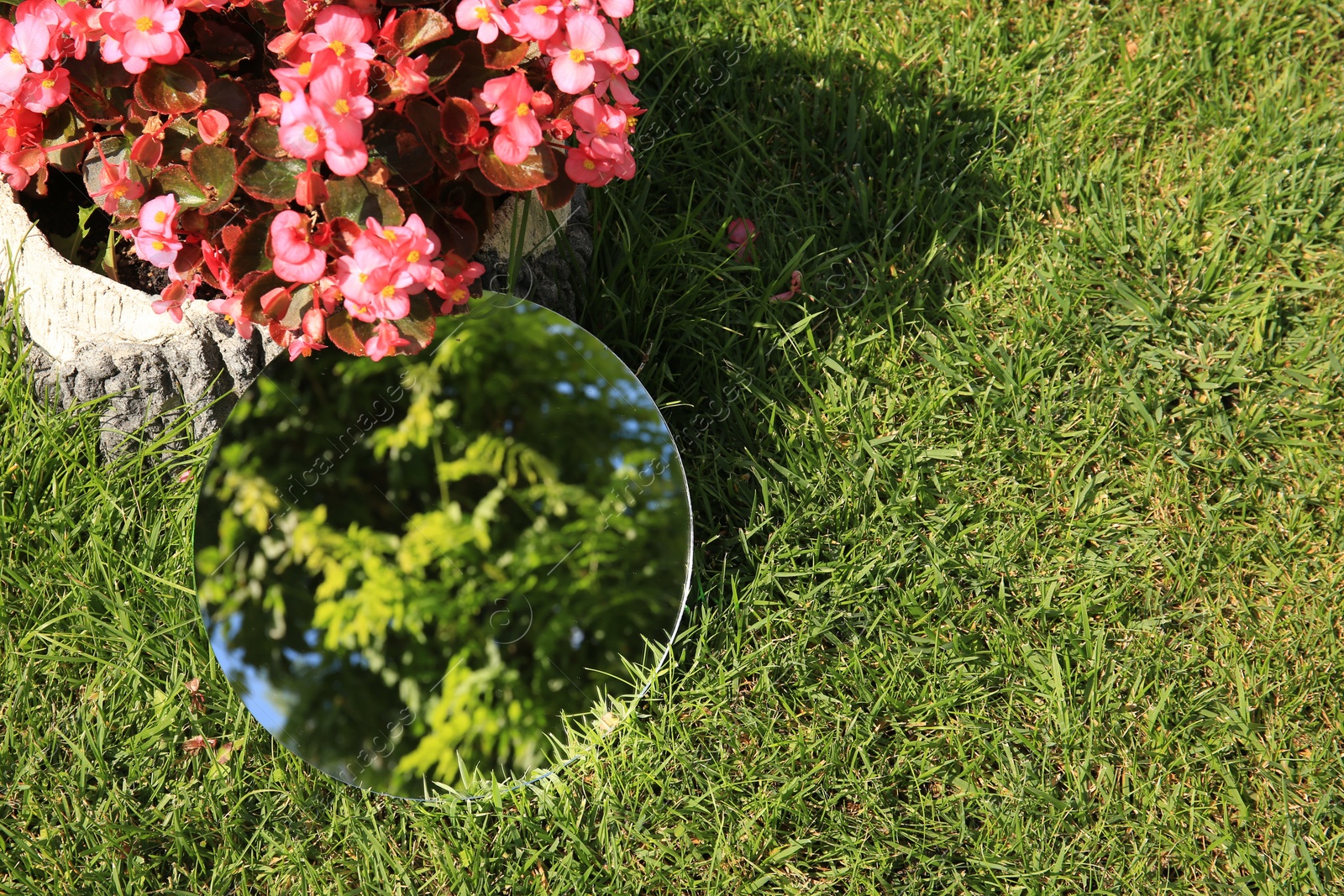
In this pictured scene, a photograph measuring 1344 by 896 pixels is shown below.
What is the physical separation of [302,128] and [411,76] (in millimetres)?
207

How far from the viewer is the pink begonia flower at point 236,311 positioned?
1811 mm

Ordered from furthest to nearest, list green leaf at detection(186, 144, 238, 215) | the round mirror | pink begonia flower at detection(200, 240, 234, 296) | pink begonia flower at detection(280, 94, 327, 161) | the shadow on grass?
the shadow on grass
the round mirror
pink begonia flower at detection(200, 240, 234, 296)
green leaf at detection(186, 144, 238, 215)
pink begonia flower at detection(280, 94, 327, 161)

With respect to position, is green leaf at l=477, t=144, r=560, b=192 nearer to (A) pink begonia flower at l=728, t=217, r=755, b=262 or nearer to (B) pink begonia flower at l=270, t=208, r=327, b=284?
(B) pink begonia flower at l=270, t=208, r=327, b=284

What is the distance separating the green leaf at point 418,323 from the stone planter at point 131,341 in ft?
1.24

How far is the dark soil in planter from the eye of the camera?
2.22m

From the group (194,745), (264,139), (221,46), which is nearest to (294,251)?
(264,139)

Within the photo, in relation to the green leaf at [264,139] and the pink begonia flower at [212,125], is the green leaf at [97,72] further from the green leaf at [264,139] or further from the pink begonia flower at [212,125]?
the green leaf at [264,139]


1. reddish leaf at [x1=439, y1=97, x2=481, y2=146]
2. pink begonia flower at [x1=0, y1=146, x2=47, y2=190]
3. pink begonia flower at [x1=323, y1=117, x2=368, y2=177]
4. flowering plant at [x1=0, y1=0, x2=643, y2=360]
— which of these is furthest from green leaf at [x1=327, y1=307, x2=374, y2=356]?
pink begonia flower at [x1=0, y1=146, x2=47, y2=190]

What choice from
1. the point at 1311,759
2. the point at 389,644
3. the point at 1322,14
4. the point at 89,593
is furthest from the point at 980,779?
the point at 1322,14

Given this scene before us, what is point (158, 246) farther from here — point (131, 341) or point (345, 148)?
point (345, 148)

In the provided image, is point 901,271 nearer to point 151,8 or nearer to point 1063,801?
point 1063,801

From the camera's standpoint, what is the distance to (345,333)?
175 centimetres

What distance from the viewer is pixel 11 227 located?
6.93 feet

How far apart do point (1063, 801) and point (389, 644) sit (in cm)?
145
